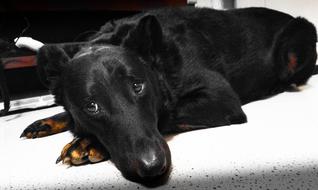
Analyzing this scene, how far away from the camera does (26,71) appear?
2945mm

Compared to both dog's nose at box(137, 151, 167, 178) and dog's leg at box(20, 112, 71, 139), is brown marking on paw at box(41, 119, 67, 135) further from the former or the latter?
dog's nose at box(137, 151, 167, 178)

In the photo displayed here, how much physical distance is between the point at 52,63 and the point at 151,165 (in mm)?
684

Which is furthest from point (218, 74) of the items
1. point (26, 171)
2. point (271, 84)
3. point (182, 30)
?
point (26, 171)

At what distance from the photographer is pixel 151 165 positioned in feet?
3.06

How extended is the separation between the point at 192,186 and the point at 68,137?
0.81m

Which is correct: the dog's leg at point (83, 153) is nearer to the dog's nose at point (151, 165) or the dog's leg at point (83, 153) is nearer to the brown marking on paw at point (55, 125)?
the dog's nose at point (151, 165)

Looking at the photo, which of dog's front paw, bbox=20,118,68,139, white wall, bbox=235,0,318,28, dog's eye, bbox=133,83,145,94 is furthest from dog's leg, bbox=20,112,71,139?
white wall, bbox=235,0,318,28

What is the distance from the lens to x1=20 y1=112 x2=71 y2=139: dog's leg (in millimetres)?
1651

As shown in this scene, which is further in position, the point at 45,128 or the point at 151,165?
the point at 45,128

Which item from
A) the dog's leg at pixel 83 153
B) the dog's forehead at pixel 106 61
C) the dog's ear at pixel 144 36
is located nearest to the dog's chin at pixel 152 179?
the dog's leg at pixel 83 153

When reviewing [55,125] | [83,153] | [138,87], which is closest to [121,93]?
[138,87]

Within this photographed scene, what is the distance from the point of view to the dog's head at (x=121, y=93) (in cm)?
101

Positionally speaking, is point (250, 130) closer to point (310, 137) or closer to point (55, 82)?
point (310, 137)

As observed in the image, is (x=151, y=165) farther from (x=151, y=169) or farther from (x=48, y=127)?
(x=48, y=127)
